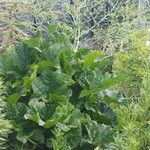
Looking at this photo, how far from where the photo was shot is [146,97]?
11.2 feet

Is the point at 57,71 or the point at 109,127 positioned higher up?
the point at 57,71

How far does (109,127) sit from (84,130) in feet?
1.04

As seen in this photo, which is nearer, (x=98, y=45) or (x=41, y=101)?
(x=41, y=101)

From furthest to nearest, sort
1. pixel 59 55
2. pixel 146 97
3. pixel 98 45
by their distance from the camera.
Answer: pixel 98 45 < pixel 59 55 < pixel 146 97

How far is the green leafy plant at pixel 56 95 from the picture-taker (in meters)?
4.38

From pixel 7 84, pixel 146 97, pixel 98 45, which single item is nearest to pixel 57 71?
pixel 7 84

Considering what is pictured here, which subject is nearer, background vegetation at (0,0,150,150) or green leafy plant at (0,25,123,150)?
background vegetation at (0,0,150,150)

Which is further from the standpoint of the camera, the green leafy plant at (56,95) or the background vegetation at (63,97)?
the green leafy plant at (56,95)

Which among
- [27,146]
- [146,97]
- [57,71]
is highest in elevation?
[146,97]

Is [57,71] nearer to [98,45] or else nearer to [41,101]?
[41,101]

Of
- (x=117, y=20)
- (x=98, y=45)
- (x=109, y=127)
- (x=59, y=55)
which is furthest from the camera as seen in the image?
(x=98, y=45)

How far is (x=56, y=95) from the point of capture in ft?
14.5

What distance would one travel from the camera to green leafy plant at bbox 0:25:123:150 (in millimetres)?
4383

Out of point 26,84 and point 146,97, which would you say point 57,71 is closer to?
point 26,84
